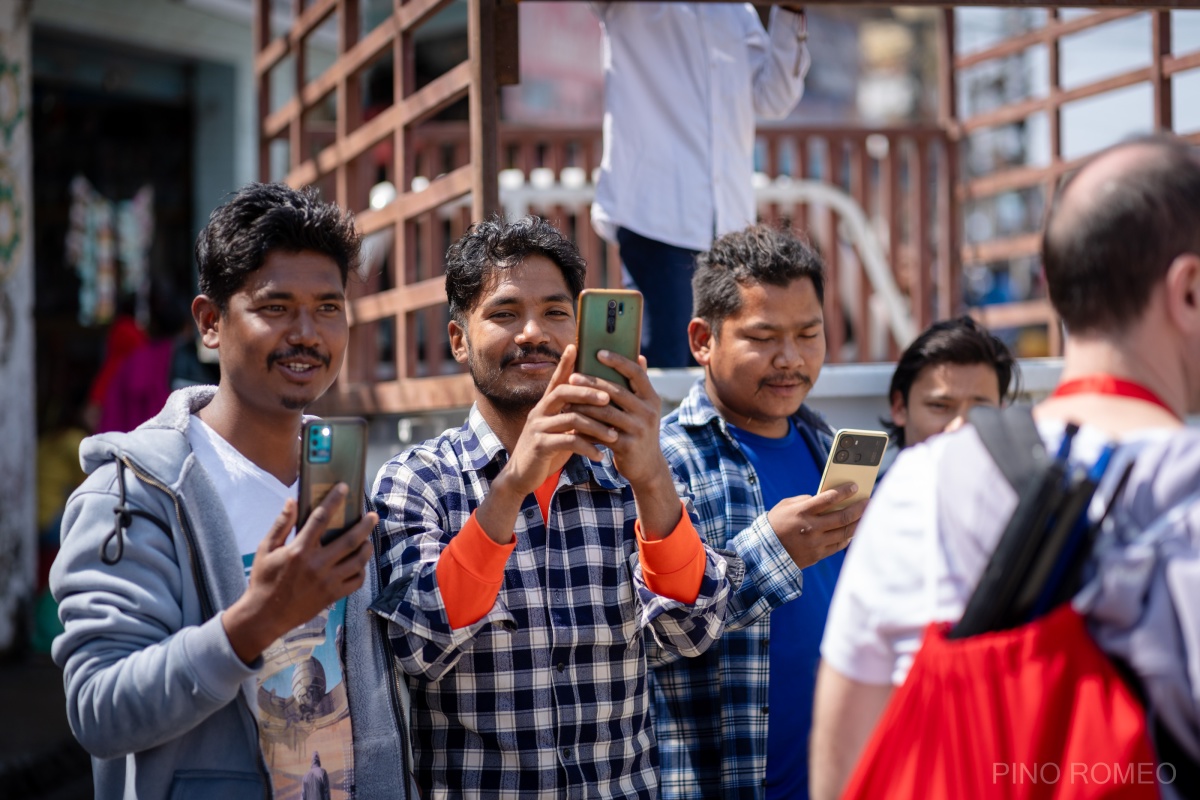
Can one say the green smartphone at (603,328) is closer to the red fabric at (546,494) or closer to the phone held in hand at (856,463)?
the red fabric at (546,494)

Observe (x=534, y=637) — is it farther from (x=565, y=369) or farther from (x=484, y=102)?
(x=484, y=102)

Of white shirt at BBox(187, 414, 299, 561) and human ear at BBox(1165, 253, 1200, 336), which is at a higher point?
human ear at BBox(1165, 253, 1200, 336)

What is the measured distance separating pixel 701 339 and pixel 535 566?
956 millimetres

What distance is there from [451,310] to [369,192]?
2.55 meters

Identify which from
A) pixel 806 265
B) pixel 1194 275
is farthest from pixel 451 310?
pixel 1194 275

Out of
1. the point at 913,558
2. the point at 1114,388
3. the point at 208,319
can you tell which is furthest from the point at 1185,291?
the point at 208,319

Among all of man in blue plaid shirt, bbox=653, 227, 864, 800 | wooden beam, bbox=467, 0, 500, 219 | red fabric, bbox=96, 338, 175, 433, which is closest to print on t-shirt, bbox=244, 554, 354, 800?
man in blue plaid shirt, bbox=653, 227, 864, 800

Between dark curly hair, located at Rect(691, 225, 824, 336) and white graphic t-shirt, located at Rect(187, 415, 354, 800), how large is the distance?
1240 mm

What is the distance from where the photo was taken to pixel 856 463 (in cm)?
243

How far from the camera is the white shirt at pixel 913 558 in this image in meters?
1.46

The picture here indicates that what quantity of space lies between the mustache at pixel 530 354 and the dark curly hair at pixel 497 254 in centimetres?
16

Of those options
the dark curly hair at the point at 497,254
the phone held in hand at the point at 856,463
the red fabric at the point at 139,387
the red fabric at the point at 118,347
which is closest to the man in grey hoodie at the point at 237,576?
the dark curly hair at the point at 497,254

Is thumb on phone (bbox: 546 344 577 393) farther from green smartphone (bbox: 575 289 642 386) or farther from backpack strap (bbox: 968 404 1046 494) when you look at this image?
backpack strap (bbox: 968 404 1046 494)

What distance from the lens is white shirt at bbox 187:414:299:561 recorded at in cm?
208
